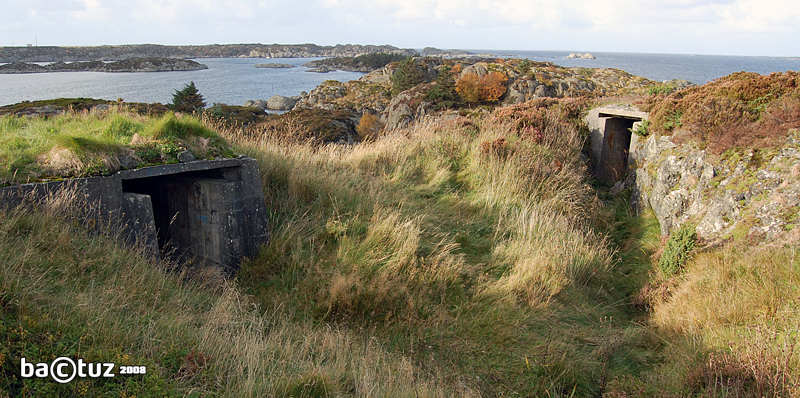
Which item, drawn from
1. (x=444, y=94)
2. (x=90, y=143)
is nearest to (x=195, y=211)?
(x=90, y=143)

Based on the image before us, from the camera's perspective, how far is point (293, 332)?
4.23 metres

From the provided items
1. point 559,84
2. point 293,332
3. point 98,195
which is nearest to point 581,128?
point 293,332

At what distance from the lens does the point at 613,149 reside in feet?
34.0

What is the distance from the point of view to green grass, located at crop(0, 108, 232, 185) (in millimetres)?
4602

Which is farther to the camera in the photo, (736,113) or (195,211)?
(736,113)

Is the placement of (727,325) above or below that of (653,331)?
above

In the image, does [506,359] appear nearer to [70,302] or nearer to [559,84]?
[70,302]

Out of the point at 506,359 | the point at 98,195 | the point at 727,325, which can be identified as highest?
the point at 98,195

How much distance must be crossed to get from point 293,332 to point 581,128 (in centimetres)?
900

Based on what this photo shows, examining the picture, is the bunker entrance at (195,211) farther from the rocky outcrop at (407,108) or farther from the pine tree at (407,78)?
the pine tree at (407,78)

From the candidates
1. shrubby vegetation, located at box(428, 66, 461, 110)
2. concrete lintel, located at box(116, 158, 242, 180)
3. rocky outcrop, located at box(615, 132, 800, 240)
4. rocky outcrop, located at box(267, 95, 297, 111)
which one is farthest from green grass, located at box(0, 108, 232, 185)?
rocky outcrop, located at box(267, 95, 297, 111)

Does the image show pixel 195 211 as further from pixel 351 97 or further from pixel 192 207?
pixel 351 97

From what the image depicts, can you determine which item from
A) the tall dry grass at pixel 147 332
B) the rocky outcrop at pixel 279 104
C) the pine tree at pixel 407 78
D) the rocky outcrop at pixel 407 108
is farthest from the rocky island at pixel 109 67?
the tall dry grass at pixel 147 332

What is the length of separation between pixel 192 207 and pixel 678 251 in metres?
6.66
